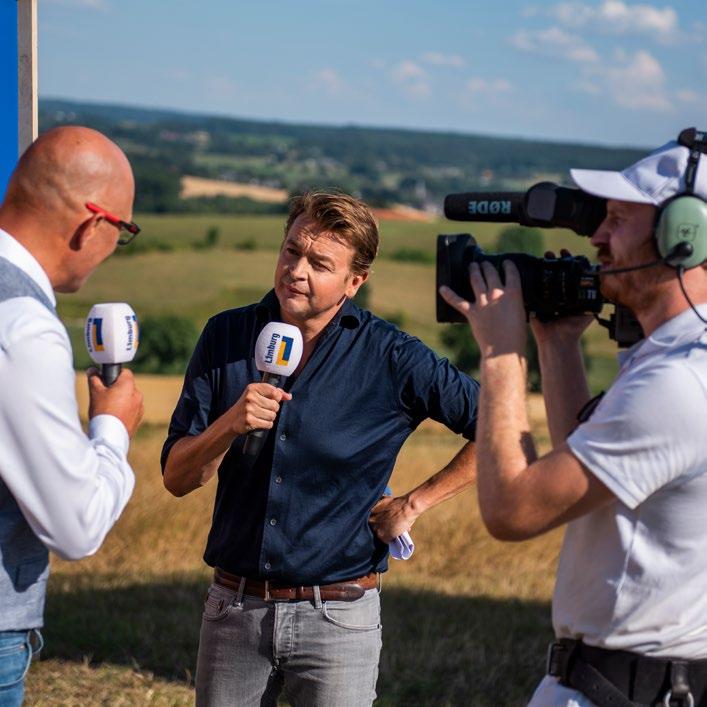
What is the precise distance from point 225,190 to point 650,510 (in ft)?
301

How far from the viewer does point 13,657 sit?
2646 mm

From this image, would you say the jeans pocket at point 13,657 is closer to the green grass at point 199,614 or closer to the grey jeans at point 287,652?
the grey jeans at point 287,652

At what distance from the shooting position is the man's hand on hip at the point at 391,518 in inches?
144

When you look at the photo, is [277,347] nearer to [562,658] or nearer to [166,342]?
[562,658]

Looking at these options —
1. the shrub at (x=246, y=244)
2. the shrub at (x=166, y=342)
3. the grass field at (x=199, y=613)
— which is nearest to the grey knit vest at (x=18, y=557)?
the grass field at (x=199, y=613)

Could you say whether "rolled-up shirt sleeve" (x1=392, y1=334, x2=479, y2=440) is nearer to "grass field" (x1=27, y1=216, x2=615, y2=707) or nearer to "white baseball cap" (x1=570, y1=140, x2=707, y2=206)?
"white baseball cap" (x1=570, y1=140, x2=707, y2=206)

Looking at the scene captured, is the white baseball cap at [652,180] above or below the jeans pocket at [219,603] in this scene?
above

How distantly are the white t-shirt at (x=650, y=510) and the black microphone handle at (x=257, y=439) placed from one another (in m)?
1.08

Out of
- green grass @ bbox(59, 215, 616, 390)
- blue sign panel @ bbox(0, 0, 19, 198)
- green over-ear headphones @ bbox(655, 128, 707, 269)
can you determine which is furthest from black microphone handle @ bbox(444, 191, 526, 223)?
green grass @ bbox(59, 215, 616, 390)

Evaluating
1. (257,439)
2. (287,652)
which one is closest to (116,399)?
(257,439)

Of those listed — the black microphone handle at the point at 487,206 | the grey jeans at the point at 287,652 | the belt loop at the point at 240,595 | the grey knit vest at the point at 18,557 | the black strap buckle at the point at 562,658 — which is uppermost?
the black microphone handle at the point at 487,206

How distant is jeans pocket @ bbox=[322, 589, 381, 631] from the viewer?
3.53 meters

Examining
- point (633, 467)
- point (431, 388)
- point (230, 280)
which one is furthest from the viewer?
point (230, 280)

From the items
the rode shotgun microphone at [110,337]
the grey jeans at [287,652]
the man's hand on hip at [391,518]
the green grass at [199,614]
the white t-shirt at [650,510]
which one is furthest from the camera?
the green grass at [199,614]
